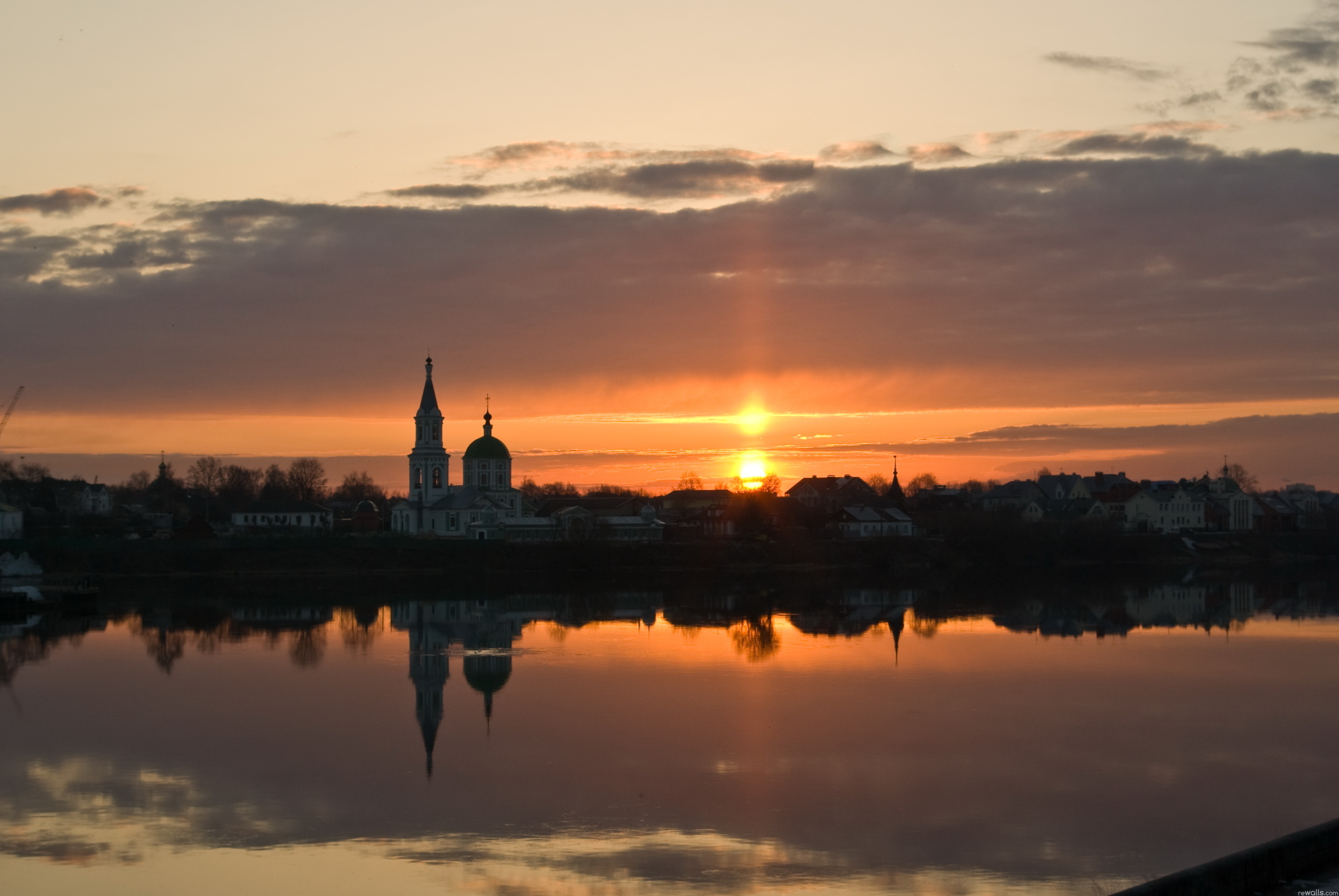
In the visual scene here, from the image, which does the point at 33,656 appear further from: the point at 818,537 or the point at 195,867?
the point at 818,537

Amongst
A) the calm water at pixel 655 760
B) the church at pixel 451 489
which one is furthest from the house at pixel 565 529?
the calm water at pixel 655 760

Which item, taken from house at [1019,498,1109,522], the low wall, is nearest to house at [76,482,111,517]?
house at [1019,498,1109,522]

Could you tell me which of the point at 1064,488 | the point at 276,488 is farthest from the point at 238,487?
the point at 1064,488

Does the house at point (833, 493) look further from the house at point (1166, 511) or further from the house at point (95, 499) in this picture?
the house at point (95, 499)

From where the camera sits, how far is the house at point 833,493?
121m

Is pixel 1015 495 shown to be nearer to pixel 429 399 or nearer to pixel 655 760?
pixel 429 399

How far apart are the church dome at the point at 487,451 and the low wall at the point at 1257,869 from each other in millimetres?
85751

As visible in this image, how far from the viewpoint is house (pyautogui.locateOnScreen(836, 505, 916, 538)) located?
320 ft

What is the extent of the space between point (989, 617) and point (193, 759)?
107 ft

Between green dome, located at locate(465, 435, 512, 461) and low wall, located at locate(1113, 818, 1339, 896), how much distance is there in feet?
281

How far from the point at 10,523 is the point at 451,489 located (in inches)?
1148

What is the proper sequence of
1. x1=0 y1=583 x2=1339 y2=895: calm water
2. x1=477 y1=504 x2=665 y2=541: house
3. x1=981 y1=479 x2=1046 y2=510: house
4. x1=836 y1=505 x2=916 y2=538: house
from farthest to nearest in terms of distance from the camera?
x1=981 y1=479 x2=1046 y2=510: house, x1=836 y1=505 x2=916 y2=538: house, x1=477 y1=504 x2=665 y2=541: house, x1=0 y1=583 x2=1339 y2=895: calm water

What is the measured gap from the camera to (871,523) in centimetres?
9912

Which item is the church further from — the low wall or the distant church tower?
the low wall
